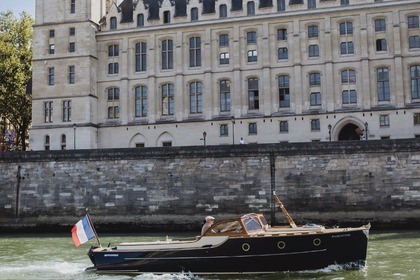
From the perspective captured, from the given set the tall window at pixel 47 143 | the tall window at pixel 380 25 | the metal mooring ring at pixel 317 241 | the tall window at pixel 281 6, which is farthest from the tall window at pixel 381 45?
the metal mooring ring at pixel 317 241

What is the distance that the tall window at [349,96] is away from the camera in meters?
46.7

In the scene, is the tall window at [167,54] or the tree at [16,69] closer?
the tall window at [167,54]

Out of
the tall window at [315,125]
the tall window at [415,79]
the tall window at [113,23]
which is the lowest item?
the tall window at [315,125]

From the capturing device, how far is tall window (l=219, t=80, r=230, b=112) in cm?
4941

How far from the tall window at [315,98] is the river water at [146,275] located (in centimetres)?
1795

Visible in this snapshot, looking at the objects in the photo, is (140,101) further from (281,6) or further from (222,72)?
(281,6)

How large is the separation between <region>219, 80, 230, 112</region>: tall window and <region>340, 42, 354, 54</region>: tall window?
10.2m

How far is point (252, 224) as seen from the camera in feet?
69.7

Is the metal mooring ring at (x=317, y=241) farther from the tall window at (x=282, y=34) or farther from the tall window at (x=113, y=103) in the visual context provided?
the tall window at (x=113, y=103)

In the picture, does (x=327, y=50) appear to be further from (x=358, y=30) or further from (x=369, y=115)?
(x=369, y=115)

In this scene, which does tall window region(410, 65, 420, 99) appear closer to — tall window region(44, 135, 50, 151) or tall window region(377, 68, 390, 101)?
tall window region(377, 68, 390, 101)

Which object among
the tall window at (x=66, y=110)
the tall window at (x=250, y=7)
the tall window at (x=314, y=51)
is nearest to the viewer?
the tall window at (x=314, y=51)

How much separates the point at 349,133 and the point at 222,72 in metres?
12.2

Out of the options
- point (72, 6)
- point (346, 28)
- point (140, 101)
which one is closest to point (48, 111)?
point (140, 101)
